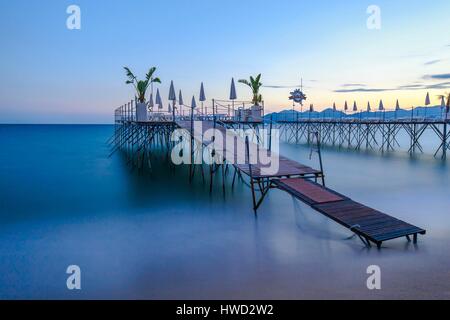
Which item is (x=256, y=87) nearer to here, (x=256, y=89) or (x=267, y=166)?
(x=256, y=89)

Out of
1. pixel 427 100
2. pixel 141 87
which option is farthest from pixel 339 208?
pixel 427 100

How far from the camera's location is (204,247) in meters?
6.65

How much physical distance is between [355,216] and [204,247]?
3215 millimetres

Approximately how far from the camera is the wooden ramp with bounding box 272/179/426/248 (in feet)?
20.0

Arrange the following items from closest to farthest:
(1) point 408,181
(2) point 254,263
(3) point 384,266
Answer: (3) point 384,266, (2) point 254,263, (1) point 408,181

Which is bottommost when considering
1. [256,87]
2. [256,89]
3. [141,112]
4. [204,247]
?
[204,247]

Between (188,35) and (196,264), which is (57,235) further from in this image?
(188,35)

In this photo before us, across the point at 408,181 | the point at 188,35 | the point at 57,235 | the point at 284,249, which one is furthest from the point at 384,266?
the point at 188,35

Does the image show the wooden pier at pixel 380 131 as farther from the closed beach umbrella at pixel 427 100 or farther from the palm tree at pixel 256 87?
the palm tree at pixel 256 87

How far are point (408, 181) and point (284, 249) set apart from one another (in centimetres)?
980

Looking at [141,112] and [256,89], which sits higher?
[256,89]

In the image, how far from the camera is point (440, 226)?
778cm

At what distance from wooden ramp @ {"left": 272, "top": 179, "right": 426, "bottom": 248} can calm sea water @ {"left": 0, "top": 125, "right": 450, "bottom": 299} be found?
30 cm

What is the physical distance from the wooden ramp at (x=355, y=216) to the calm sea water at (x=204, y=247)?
11.8 inches
